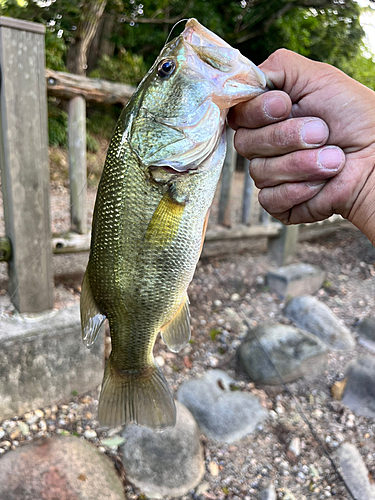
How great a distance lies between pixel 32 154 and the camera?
2264 mm

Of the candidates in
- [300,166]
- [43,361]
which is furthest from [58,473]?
[300,166]

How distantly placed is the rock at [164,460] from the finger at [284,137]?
1.73 meters

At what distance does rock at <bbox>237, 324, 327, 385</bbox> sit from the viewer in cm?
292

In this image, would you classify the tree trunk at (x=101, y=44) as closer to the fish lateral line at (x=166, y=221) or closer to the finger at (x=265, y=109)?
the finger at (x=265, y=109)

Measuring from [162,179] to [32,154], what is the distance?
1.40m

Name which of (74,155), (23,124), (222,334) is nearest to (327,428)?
(222,334)

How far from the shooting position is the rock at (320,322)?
11.2 feet

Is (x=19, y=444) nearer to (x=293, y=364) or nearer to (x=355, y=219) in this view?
(x=293, y=364)

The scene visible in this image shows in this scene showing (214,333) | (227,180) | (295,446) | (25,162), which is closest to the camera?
(25,162)

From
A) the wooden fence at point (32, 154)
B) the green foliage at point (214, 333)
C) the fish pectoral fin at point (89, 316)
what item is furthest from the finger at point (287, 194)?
the green foliage at point (214, 333)

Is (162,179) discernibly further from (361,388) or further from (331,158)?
(361,388)

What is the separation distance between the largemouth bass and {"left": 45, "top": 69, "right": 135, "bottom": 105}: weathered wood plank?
1582 mm

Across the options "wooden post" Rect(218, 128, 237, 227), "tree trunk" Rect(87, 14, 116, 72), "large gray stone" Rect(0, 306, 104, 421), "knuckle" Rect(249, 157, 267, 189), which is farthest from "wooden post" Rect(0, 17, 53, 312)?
"tree trunk" Rect(87, 14, 116, 72)

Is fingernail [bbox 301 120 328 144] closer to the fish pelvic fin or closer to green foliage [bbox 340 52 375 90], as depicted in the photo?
the fish pelvic fin
